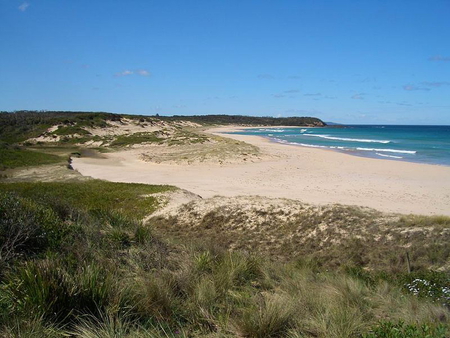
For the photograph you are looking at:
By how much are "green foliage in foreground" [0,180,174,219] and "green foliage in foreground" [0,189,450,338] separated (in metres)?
8.99

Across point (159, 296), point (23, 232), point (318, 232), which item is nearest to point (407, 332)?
point (159, 296)

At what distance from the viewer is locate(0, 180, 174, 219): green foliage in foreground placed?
15.8 meters

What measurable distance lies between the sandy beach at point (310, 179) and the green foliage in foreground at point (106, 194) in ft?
13.6

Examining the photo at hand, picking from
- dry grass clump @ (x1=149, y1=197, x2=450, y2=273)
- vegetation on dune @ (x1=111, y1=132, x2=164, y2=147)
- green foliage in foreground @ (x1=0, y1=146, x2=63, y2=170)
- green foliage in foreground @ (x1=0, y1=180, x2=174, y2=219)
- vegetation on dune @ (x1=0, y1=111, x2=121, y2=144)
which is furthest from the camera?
vegetation on dune @ (x1=0, y1=111, x2=121, y2=144)

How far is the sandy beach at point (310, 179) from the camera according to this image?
18828 mm

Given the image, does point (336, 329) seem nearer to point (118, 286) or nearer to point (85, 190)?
point (118, 286)

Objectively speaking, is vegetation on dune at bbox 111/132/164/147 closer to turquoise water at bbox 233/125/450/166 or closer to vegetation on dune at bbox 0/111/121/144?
vegetation on dune at bbox 0/111/121/144

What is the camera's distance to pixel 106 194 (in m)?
18.1

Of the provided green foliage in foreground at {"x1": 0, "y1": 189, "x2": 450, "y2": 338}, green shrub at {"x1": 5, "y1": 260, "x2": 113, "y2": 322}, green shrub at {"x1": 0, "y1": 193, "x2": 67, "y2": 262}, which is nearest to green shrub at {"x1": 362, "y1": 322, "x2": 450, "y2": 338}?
green foliage in foreground at {"x1": 0, "y1": 189, "x2": 450, "y2": 338}

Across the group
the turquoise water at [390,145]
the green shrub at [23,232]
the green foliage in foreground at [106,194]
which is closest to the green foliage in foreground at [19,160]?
the green foliage in foreground at [106,194]

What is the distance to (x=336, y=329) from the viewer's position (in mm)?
3713

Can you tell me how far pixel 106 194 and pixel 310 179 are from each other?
1477 centimetres

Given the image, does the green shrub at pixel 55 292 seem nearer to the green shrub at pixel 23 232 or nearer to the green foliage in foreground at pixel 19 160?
the green shrub at pixel 23 232

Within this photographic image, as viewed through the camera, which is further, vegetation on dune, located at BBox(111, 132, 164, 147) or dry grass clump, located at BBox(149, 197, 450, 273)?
vegetation on dune, located at BBox(111, 132, 164, 147)
